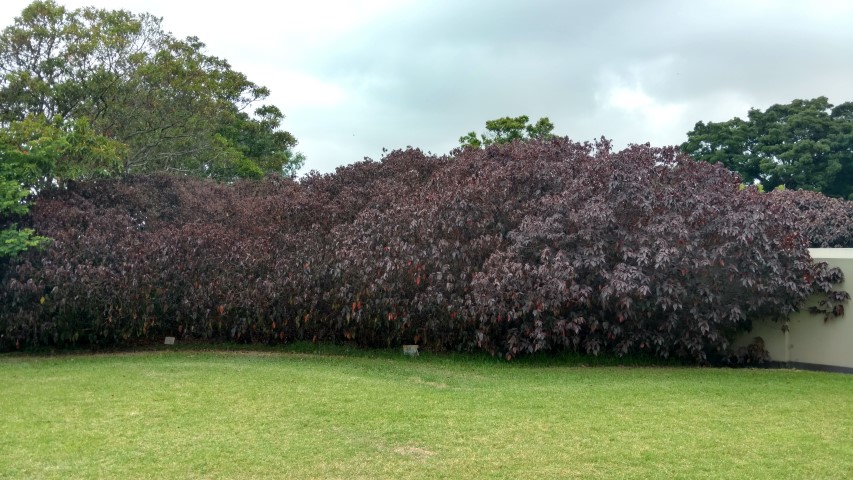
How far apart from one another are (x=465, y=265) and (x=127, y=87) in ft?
30.5

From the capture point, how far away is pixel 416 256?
966cm

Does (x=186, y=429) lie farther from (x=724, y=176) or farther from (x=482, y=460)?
(x=724, y=176)

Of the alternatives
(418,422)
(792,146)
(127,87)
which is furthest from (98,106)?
(792,146)

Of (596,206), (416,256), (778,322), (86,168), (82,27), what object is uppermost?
(82,27)

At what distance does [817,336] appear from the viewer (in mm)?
9430

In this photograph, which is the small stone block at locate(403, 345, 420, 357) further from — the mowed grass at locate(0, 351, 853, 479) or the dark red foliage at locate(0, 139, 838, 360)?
the mowed grass at locate(0, 351, 853, 479)

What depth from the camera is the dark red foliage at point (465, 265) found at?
8.91 meters

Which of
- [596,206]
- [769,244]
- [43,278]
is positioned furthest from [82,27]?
[769,244]

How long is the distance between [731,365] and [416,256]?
4.40m

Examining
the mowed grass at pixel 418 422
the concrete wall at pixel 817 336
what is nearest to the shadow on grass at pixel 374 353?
the mowed grass at pixel 418 422

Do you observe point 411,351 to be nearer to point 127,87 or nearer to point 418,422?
point 418,422

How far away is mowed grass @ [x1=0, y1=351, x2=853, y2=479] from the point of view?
4.87 meters

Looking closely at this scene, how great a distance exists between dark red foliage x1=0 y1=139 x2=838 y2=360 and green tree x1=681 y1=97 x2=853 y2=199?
20.8m

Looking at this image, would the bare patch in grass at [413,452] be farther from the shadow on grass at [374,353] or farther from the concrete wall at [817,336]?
the concrete wall at [817,336]
